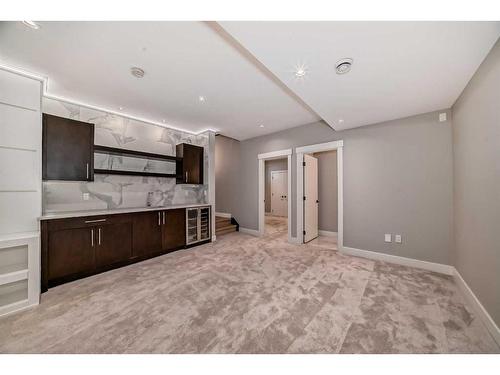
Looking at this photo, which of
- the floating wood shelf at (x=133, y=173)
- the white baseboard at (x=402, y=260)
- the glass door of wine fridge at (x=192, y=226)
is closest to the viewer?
the white baseboard at (x=402, y=260)

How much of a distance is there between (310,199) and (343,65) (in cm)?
305

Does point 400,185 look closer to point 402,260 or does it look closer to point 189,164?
point 402,260

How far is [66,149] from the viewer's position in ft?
8.32

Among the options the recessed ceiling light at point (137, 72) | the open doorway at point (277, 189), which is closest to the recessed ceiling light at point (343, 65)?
the recessed ceiling light at point (137, 72)

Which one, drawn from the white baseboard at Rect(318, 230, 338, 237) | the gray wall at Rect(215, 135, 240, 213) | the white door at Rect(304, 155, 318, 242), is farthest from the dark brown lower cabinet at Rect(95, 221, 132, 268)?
the white baseboard at Rect(318, 230, 338, 237)

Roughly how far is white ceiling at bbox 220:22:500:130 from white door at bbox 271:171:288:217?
18.1 ft

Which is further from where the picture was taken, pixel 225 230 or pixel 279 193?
pixel 279 193

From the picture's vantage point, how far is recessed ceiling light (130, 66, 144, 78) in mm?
2061

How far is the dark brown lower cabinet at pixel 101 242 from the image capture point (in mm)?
2258

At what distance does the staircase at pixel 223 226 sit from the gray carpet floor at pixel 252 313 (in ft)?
6.82

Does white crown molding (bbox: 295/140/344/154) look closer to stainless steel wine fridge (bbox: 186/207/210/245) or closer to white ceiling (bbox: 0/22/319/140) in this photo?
white ceiling (bbox: 0/22/319/140)

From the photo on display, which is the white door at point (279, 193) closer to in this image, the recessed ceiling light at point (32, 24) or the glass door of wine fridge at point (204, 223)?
the glass door of wine fridge at point (204, 223)

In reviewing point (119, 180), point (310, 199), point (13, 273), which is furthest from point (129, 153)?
point (310, 199)
